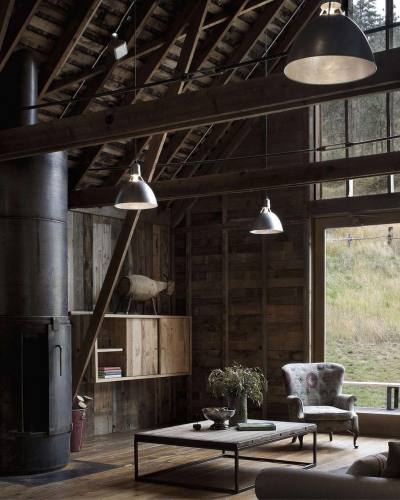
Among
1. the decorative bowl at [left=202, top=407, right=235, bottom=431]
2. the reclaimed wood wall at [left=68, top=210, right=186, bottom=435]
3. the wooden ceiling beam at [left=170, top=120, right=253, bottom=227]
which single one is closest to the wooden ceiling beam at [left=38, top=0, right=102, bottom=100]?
the reclaimed wood wall at [left=68, top=210, right=186, bottom=435]

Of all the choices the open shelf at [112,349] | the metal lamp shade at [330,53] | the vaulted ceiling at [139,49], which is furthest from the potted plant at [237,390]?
the metal lamp shade at [330,53]

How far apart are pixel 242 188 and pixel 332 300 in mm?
2737

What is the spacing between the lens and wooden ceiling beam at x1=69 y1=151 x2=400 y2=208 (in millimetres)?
7965

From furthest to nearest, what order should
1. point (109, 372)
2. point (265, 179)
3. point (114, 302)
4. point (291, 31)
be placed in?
1. point (114, 302)
2. point (291, 31)
3. point (109, 372)
4. point (265, 179)

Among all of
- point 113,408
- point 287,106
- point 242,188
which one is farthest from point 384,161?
point 113,408

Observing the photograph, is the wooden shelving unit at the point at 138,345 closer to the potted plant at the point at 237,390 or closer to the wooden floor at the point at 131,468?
the wooden floor at the point at 131,468

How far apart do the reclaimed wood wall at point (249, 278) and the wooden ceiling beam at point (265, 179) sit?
2186mm

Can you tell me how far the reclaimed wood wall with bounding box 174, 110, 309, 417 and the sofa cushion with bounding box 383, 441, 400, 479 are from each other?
6.59 m

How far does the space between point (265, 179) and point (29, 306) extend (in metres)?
2.83

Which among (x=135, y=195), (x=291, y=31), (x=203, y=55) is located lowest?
(x=135, y=195)

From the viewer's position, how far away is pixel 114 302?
10797mm

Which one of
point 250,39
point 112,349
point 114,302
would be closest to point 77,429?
point 112,349

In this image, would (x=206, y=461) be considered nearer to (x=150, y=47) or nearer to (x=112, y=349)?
(x=112, y=349)

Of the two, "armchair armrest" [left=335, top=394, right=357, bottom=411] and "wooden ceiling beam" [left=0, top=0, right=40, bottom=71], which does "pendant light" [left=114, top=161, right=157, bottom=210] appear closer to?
"wooden ceiling beam" [left=0, top=0, right=40, bottom=71]
